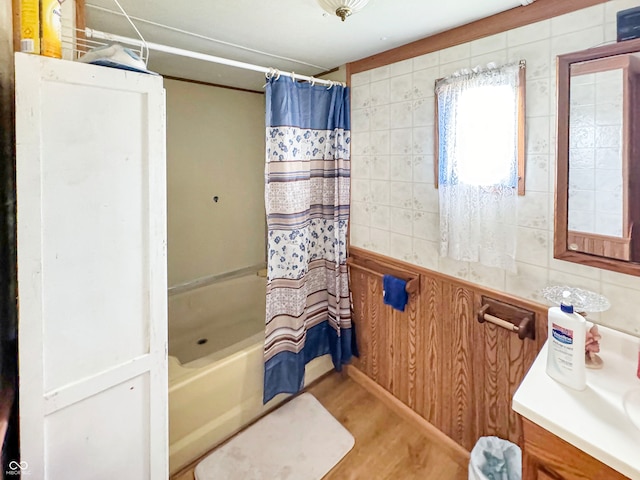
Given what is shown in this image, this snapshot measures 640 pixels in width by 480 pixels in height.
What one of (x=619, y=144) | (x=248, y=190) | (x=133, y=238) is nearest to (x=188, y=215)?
(x=248, y=190)

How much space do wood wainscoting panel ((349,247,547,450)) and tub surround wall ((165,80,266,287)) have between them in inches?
49.4

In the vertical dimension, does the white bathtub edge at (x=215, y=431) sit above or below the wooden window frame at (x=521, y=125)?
below

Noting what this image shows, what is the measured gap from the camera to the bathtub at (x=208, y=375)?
1753 millimetres

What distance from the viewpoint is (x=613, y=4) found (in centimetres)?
115

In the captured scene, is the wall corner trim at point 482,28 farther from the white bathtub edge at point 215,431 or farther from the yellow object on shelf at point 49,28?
the white bathtub edge at point 215,431

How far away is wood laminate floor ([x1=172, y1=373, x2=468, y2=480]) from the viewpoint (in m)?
1.71

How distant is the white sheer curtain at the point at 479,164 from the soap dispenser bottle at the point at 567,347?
0.45m

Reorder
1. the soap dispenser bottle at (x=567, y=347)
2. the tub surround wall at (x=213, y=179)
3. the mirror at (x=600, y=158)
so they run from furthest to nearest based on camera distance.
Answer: the tub surround wall at (x=213, y=179) < the mirror at (x=600, y=158) < the soap dispenser bottle at (x=567, y=347)

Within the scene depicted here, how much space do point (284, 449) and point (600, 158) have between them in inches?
81.0

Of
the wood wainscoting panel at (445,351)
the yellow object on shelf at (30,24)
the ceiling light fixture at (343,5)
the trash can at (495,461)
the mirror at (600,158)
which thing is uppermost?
A: the ceiling light fixture at (343,5)

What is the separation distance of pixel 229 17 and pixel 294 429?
2.25 metres

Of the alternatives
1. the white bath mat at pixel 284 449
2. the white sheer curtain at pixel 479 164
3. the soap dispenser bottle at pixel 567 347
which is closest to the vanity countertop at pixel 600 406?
the soap dispenser bottle at pixel 567 347

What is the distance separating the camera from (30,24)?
0.91 meters

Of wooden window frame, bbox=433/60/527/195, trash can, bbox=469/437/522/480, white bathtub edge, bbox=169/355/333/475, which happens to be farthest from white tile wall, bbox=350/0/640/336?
white bathtub edge, bbox=169/355/333/475
